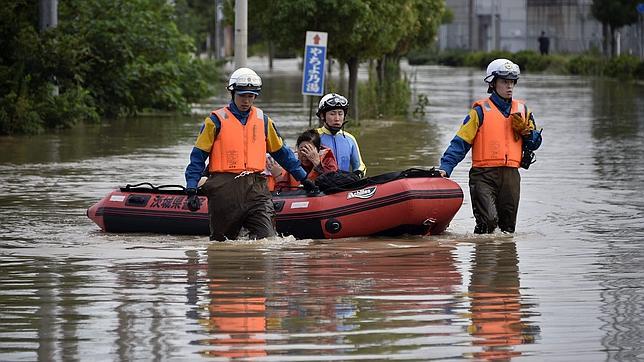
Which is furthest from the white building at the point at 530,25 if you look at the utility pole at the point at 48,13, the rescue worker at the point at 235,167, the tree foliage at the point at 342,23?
the rescue worker at the point at 235,167

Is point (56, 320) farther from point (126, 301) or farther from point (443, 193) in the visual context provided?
point (443, 193)

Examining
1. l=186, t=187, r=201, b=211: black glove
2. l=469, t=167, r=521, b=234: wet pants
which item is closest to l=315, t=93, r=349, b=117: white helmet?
l=469, t=167, r=521, b=234: wet pants

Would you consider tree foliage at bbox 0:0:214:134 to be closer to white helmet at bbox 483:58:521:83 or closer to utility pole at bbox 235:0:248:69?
utility pole at bbox 235:0:248:69

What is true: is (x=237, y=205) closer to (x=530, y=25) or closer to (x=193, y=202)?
(x=193, y=202)

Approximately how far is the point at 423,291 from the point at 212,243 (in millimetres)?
3331

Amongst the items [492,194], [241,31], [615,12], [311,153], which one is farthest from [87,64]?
[615,12]

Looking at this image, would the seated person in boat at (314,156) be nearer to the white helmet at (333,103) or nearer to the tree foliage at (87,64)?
the white helmet at (333,103)

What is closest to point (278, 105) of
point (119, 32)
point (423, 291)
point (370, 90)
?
point (370, 90)

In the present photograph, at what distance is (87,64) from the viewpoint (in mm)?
29672

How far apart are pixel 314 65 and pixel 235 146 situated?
489 inches

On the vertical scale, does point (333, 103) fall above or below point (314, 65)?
below

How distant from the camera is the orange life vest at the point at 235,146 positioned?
13391 millimetres

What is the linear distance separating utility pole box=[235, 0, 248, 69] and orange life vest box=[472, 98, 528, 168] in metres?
8.37

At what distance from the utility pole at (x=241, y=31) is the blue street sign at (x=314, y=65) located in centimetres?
286
